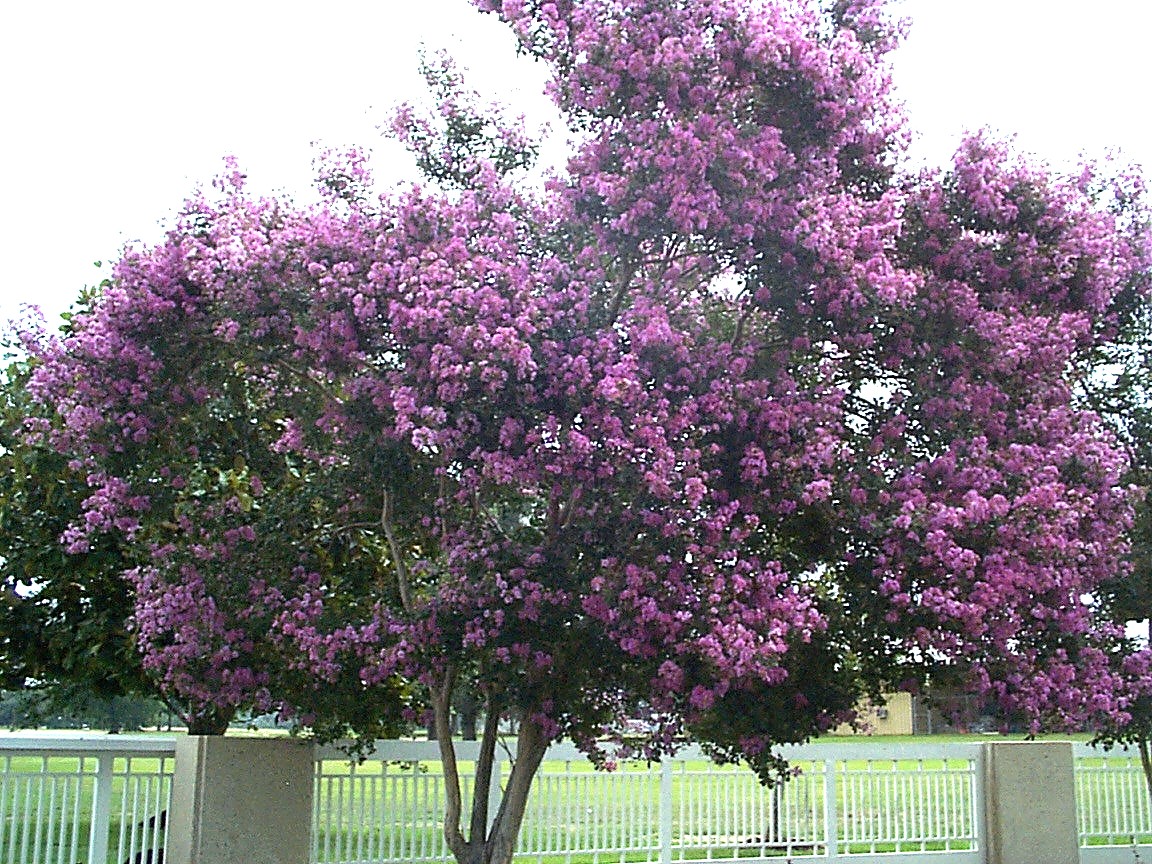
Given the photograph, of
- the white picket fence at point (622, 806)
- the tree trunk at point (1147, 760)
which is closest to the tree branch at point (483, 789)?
the white picket fence at point (622, 806)

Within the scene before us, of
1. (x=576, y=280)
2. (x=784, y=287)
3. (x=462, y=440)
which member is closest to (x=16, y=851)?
(x=462, y=440)

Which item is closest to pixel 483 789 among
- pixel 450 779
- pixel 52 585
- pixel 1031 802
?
pixel 450 779

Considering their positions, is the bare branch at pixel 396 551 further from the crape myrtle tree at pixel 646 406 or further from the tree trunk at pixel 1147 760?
the tree trunk at pixel 1147 760

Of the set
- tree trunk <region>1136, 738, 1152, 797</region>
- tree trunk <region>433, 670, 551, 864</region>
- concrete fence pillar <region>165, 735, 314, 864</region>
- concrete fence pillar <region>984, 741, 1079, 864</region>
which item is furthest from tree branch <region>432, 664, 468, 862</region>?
tree trunk <region>1136, 738, 1152, 797</region>

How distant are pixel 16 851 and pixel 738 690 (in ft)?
14.5

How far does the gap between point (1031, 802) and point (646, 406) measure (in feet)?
22.0

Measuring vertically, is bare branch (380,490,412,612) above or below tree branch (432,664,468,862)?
above

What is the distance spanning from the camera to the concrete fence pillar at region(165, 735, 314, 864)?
26.6ft

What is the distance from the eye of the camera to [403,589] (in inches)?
285

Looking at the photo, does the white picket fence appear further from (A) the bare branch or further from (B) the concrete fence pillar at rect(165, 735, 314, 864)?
(A) the bare branch

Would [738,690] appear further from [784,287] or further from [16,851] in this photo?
[16,851]

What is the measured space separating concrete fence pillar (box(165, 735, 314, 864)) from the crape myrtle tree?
3.23 feet

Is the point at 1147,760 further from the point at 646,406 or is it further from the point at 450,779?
the point at 646,406

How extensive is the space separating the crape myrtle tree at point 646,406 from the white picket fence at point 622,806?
1.39 metres
